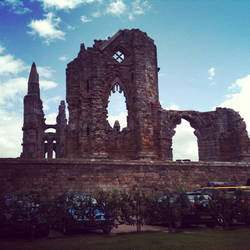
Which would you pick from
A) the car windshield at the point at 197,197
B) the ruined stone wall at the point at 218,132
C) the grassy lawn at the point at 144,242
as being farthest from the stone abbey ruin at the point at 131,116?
the grassy lawn at the point at 144,242

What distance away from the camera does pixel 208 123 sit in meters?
26.7

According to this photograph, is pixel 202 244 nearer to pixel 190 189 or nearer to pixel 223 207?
pixel 223 207

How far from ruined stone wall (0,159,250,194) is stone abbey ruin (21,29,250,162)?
19.3 feet

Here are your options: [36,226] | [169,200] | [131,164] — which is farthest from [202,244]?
[131,164]

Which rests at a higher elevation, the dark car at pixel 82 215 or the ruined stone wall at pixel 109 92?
the ruined stone wall at pixel 109 92

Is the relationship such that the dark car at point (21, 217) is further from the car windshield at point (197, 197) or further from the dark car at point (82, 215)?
the car windshield at point (197, 197)

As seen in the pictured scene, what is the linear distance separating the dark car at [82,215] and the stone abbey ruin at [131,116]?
11.2 m

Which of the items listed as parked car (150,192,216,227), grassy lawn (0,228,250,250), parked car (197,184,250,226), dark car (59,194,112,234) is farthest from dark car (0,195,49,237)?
parked car (197,184,250,226)

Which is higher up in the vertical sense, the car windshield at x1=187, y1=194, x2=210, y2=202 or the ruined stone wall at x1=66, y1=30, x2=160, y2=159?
the ruined stone wall at x1=66, y1=30, x2=160, y2=159

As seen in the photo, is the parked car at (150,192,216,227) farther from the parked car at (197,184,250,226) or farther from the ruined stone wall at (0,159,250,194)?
the ruined stone wall at (0,159,250,194)

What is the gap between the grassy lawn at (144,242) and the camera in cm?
844

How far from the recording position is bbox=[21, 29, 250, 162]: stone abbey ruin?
23266 mm

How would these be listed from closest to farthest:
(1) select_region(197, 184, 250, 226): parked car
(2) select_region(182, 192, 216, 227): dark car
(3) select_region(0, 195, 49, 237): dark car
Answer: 1. (3) select_region(0, 195, 49, 237): dark car
2. (1) select_region(197, 184, 250, 226): parked car
3. (2) select_region(182, 192, 216, 227): dark car

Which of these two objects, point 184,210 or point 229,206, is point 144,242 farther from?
point 229,206
